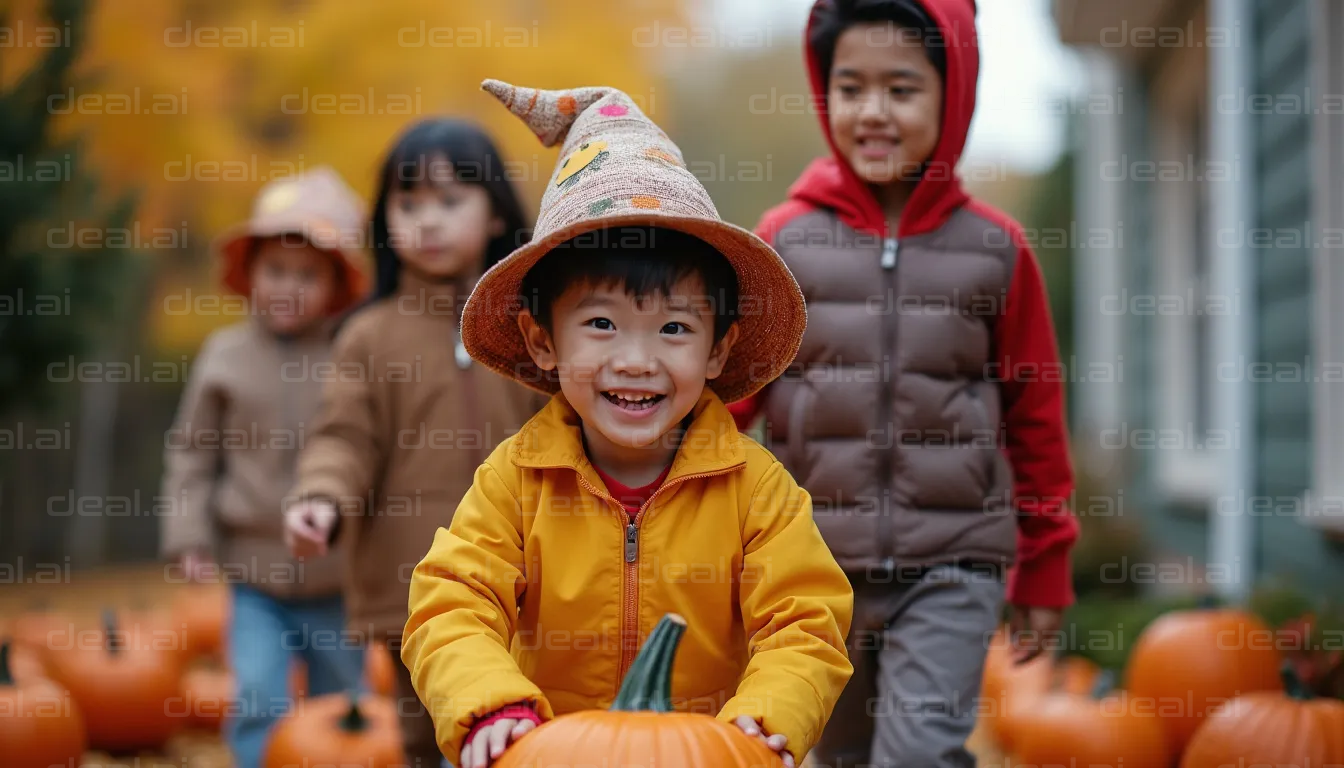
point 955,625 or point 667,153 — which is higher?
point 667,153

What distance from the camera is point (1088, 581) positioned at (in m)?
8.63

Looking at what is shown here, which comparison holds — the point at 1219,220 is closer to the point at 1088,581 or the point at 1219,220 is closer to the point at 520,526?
the point at 1088,581

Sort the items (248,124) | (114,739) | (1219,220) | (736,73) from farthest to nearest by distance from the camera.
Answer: (736,73) < (248,124) < (1219,220) < (114,739)

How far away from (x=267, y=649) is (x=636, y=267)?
111 inches

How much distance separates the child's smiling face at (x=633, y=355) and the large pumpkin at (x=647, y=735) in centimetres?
43

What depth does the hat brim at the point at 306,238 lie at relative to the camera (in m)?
5.01

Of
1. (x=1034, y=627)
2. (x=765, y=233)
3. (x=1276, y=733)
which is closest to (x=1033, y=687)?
(x=1276, y=733)

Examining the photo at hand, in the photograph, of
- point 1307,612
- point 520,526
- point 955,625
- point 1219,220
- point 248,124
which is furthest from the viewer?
point 248,124

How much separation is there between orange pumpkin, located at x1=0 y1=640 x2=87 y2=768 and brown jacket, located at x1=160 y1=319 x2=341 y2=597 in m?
0.62

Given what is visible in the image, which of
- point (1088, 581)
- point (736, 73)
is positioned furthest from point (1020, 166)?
point (1088, 581)

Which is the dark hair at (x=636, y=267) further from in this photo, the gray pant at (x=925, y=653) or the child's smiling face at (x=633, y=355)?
the gray pant at (x=925, y=653)

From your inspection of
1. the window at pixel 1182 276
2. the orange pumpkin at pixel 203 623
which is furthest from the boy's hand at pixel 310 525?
the window at pixel 1182 276

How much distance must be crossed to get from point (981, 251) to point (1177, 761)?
99.8 inches

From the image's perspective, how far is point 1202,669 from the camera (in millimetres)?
4906
